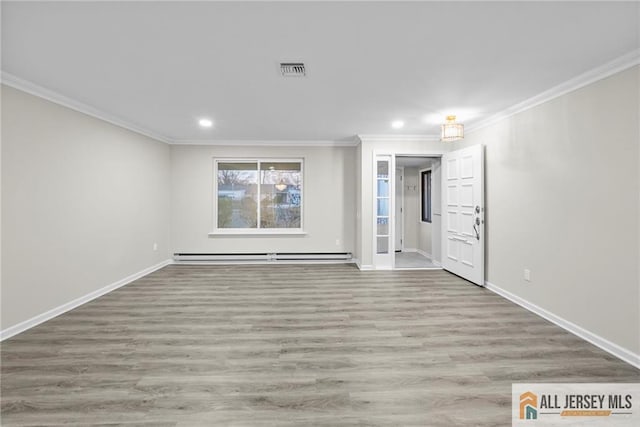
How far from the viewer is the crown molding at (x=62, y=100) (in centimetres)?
287

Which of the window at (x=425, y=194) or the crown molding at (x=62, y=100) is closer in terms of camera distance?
the crown molding at (x=62, y=100)

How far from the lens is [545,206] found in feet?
11.0

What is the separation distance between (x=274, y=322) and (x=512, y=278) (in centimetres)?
303

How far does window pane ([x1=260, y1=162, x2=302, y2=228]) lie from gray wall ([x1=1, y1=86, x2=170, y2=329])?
211 centimetres

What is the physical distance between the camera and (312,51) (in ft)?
7.78

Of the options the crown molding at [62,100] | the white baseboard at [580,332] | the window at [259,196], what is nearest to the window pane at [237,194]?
the window at [259,196]

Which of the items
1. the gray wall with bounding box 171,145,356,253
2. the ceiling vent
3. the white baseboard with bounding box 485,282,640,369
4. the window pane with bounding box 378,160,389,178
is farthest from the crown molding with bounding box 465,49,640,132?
the gray wall with bounding box 171,145,356,253

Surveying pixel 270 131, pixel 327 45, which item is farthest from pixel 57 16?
pixel 270 131

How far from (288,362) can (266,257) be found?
148 inches

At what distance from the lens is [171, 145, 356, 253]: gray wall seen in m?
6.05

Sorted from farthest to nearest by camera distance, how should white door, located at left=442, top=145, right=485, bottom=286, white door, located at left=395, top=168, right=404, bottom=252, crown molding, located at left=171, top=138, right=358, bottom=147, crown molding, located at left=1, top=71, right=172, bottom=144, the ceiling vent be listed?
white door, located at left=395, top=168, right=404, bottom=252
crown molding, located at left=171, top=138, right=358, bottom=147
white door, located at left=442, top=145, right=485, bottom=286
crown molding, located at left=1, top=71, right=172, bottom=144
the ceiling vent

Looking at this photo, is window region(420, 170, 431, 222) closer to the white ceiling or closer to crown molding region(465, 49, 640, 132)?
crown molding region(465, 49, 640, 132)

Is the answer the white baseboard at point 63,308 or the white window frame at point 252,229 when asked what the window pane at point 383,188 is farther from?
the white baseboard at point 63,308
